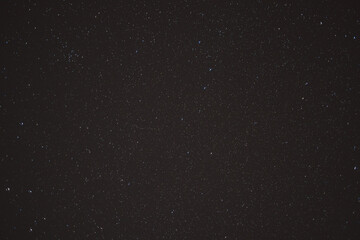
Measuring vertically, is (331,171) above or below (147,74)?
below

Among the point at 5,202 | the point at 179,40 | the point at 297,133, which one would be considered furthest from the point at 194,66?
the point at 5,202

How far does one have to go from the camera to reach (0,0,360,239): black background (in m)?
0.34

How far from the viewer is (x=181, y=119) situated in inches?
14.3

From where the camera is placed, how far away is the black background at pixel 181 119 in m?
0.34

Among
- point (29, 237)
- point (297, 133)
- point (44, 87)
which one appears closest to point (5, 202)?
point (29, 237)

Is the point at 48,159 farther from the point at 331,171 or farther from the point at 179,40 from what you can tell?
the point at 331,171

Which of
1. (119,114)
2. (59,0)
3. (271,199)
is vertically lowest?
(271,199)

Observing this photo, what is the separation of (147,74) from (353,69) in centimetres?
23

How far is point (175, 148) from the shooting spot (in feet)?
1.21

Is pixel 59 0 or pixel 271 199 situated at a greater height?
pixel 59 0

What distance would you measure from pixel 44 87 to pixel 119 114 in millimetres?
100

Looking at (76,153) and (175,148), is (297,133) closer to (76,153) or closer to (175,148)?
(175,148)

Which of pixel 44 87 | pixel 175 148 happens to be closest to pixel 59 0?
pixel 44 87

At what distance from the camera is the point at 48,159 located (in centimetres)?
38
